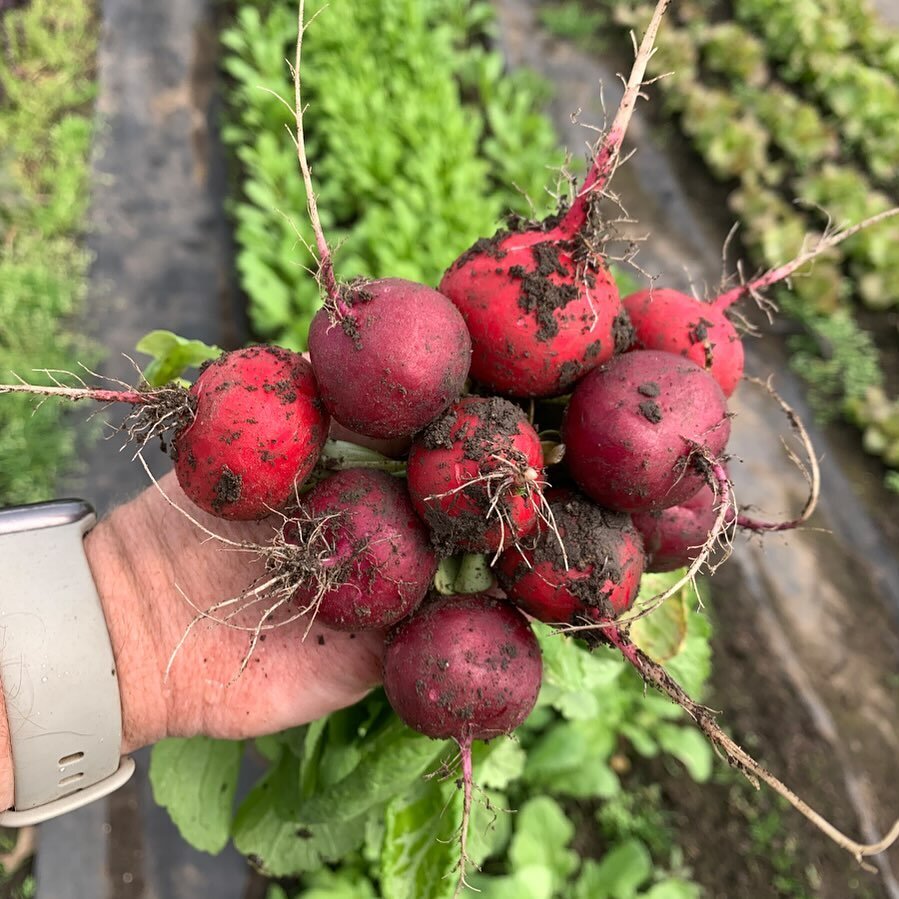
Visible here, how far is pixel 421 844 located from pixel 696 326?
1.38 m

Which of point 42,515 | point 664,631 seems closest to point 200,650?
point 42,515

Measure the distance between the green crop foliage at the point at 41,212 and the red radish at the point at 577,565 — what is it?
8.36 ft

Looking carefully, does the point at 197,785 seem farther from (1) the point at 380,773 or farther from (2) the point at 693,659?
(2) the point at 693,659

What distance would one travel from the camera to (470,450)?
4.05ft

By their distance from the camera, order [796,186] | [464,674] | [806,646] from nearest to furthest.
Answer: [464,674] → [806,646] → [796,186]

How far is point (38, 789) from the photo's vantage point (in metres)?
1.47

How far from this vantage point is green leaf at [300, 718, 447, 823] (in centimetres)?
166

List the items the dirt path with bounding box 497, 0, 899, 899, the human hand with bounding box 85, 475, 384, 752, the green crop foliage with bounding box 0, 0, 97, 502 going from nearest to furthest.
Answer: the human hand with bounding box 85, 475, 384, 752 → the dirt path with bounding box 497, 0, 899, 899 → the green crop foliage with bounding box 0, 0, 97, 502

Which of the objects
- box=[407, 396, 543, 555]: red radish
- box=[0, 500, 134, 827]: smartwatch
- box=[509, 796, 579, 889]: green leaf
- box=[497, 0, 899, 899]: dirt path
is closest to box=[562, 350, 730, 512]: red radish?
box=[407, 396, 543, 555]: red radish

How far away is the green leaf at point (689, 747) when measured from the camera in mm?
2926

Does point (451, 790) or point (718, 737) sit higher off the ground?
point (718, 737)

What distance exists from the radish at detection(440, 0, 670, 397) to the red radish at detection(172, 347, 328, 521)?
0.35 metres

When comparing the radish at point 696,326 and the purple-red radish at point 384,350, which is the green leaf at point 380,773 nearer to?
the purple-red radish at point 384,350

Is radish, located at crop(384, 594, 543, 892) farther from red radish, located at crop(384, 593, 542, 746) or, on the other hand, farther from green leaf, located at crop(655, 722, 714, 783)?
green leaf, located at crop(655, 722, 714, 783)
